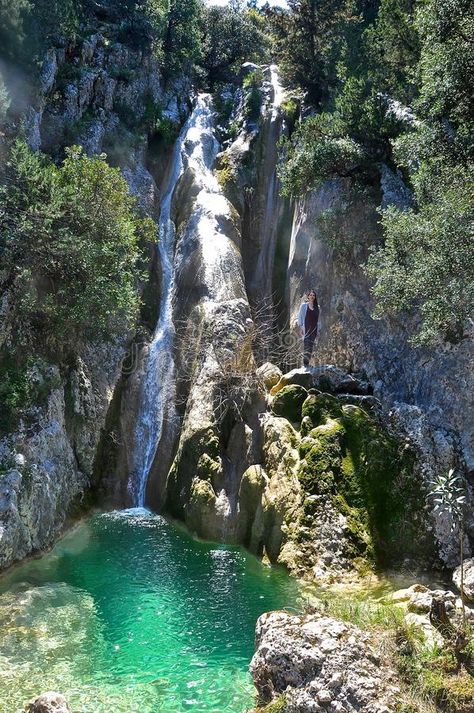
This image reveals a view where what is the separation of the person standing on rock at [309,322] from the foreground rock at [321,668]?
1290cm

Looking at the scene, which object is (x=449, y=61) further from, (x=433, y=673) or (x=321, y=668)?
(x=321, y=668)

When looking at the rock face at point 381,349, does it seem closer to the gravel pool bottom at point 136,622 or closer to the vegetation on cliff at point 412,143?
the vegetation on cliff at point 412,143

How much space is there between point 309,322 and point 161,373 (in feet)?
23.4

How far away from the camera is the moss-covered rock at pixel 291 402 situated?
59.9 feet

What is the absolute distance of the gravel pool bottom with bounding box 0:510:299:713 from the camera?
9641mm

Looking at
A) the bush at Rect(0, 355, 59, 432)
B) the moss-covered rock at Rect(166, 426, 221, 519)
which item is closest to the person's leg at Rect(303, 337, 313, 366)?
the moss-covered rock at Rect(166, 426, 221, 519)

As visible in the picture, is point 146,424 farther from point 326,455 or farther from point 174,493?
point 326,455

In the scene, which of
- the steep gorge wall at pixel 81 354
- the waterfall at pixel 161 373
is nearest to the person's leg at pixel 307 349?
the waterfall at pixel 161 373

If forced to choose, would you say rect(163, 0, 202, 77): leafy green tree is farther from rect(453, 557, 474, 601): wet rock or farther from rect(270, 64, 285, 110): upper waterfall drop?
rect(453, 557, 474, 601): wet rock

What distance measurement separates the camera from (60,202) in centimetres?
1798

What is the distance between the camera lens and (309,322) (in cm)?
2086

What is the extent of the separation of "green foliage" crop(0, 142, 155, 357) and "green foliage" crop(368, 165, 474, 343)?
28.4ft

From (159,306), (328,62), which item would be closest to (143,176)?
(159,306)

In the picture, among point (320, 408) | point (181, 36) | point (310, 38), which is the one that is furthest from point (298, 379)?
point (181, 36)
